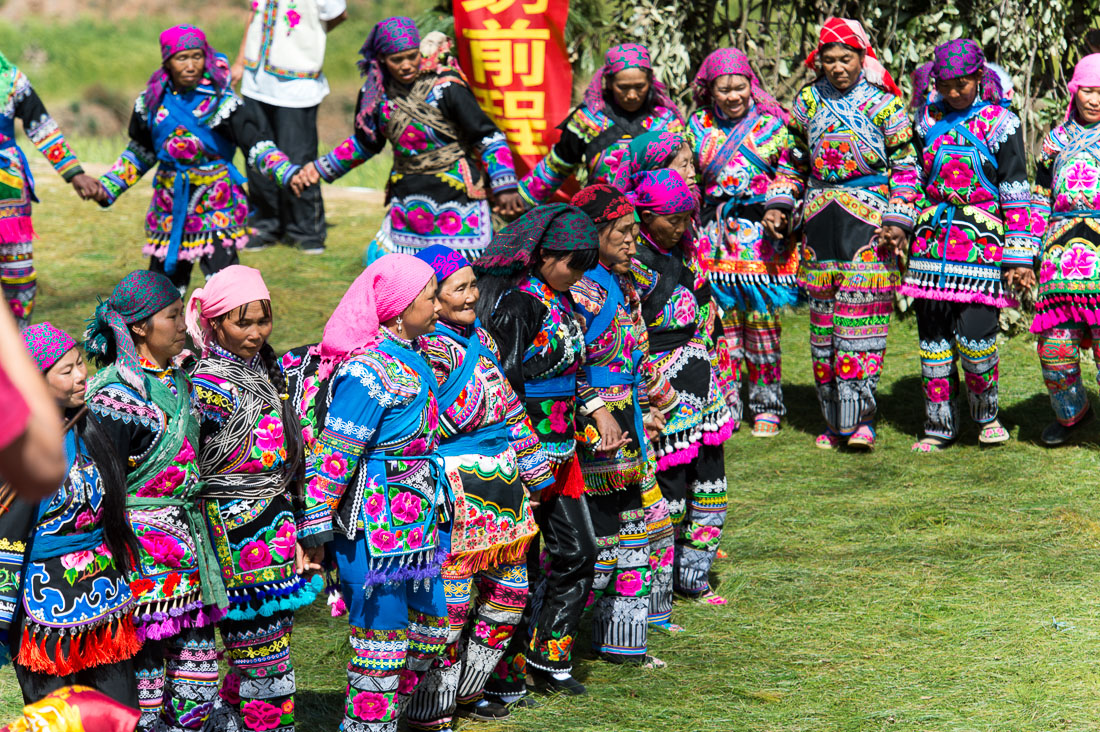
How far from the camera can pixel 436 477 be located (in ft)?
14.6

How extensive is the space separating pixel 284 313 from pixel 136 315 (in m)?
6.39

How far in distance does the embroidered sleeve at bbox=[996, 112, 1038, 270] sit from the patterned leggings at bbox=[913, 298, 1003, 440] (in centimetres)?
39

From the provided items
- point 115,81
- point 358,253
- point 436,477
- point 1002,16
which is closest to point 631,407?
point 436,477

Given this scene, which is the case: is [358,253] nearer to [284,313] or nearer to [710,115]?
[284,313]

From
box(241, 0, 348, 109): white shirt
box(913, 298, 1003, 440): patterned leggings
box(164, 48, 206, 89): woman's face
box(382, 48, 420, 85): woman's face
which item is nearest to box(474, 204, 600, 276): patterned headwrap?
box(382, 48, 420, 85): woman's face

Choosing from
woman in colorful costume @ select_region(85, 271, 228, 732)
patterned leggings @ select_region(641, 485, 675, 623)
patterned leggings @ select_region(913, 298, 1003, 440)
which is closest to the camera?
woman in colorful costume @ select_region(85, 271, 228, 732)

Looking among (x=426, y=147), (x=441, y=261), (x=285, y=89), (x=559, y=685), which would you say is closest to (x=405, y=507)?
(x=441, y=261)

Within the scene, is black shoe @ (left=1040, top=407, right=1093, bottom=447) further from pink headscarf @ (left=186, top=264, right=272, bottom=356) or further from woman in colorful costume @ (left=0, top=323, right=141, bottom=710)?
woman in colorful costume @ (left=0, top=323, right=141, bottom=710)

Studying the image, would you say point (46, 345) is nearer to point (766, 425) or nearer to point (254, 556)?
point (254, 556)

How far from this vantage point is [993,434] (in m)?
8.20

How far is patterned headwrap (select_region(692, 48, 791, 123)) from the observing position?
26.3ft

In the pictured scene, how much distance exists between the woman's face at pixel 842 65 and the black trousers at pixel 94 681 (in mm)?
5382

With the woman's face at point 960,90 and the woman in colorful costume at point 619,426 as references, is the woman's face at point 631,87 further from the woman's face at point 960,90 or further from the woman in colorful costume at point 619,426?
the woman in colorful costume at point 619,426

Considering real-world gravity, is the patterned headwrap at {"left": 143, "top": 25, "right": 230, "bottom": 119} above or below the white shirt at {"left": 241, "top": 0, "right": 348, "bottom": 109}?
above
